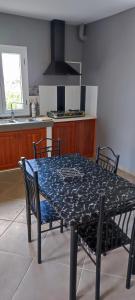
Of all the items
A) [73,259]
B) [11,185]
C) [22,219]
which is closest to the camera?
[73,259]

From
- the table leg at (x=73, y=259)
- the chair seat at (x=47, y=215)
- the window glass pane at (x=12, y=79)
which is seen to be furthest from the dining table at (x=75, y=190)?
the window glass pane at (x=12, y=79)

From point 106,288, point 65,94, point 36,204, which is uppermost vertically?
point 65,94

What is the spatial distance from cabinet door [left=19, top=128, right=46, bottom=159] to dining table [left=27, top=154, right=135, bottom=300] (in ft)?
4.75

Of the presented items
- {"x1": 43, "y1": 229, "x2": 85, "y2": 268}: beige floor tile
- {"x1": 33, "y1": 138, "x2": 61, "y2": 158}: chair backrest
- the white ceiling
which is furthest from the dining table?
the white ceiling

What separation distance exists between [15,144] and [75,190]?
215cm

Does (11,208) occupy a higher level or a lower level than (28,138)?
lower

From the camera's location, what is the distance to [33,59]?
12.9ft

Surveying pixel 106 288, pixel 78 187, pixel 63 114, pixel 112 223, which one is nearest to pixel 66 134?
pixel 63 114

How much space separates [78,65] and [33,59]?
3.23 feet

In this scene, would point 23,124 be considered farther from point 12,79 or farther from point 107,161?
point 107,161

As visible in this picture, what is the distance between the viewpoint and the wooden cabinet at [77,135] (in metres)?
3.97

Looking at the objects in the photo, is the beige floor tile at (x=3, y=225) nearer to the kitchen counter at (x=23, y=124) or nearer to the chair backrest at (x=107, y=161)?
the chair backrest at (x=107, y=161)

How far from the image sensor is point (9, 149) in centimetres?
357

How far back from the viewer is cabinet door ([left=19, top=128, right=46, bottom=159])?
362 cm
